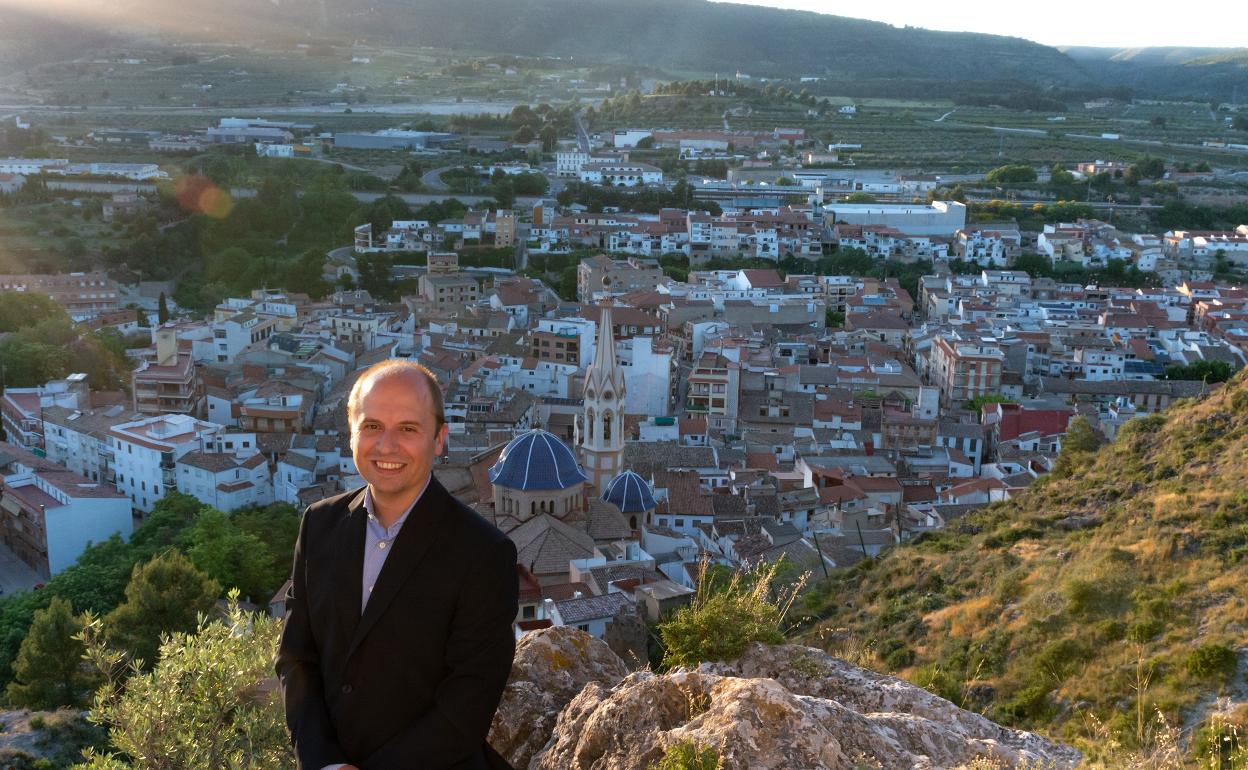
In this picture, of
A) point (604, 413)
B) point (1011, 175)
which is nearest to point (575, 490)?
point (604, 413)

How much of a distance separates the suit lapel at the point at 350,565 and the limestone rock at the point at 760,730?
86 centimetres

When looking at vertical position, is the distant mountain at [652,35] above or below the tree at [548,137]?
above

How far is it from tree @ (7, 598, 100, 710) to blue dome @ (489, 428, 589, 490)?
16.9ft

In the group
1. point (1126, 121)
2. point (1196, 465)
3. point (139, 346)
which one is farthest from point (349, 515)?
point (1126, 121)

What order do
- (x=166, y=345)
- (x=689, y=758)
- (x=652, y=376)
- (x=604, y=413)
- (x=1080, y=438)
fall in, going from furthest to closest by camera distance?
(x=652, y=376) → (x=166, y=345) → (x=1080, y=438) → (x=604, y=413) → (x=689, y=758)

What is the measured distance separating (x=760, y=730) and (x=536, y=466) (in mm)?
11522

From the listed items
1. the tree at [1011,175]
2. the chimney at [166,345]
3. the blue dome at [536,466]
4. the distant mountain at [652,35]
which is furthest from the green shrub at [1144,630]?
the distant mountain at [652,35]

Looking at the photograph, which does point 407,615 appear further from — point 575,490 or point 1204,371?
point 1204,371

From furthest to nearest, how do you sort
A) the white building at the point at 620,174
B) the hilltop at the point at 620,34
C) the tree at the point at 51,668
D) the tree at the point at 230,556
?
the hilltop at the point at 620,34
the white building at the point at 620,174
the tree at the point at 230,556
the tree at the point at 51,668

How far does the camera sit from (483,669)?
7.83 feet

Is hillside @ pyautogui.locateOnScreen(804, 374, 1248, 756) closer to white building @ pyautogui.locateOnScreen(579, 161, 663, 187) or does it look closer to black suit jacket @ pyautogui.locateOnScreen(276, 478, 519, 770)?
black suit jacket @ pyautogui.locateOnScreen(276, 478, 519, 770)

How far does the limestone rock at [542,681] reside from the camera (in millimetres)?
Answer: 3346

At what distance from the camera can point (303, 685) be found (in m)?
2.49

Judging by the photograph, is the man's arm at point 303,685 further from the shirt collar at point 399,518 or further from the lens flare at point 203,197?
the lens flare at point 203,197
